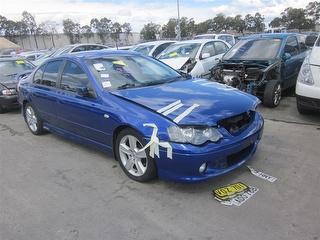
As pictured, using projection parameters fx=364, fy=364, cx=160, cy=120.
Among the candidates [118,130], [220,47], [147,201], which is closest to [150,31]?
[220,47]

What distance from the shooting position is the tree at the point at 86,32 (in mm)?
50562

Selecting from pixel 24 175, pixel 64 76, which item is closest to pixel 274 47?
pixel 64 76

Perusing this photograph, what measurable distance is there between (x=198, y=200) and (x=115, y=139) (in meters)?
1.34

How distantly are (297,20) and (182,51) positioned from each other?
57526 millimetres

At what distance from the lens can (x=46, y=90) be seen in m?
5.94

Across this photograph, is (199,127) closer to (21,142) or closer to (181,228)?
(181,228)

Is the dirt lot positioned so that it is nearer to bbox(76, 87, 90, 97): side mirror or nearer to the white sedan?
bbox(76, 87, 90, 97): side mirror

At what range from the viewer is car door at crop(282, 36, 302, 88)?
26.6 feet

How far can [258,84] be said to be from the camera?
7.50 meters

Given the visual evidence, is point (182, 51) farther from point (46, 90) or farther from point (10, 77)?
point (46, 90)

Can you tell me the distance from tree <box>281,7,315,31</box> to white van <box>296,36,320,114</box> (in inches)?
2324

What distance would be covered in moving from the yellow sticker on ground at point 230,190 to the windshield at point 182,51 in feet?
20.8

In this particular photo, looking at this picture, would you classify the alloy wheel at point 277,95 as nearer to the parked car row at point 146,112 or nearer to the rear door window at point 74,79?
the parked car row at point 146,112

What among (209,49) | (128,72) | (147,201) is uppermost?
(128,72)
